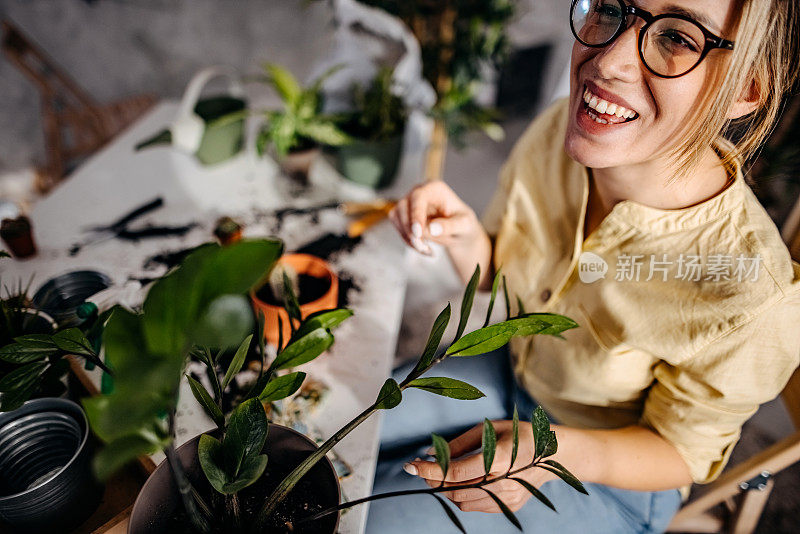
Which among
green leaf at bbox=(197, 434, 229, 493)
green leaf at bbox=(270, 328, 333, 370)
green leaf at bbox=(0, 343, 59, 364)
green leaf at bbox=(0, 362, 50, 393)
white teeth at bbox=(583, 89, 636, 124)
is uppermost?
white teeth at bbox=(583, 89, 636, 124)

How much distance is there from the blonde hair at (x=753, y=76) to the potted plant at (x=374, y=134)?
2.02ft

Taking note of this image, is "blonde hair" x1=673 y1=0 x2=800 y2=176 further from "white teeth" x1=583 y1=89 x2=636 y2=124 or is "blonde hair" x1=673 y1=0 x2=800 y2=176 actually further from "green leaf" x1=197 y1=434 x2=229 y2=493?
"green leaf" x1=197 y1=434 x2=229 y2=493

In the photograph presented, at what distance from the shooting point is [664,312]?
624mm

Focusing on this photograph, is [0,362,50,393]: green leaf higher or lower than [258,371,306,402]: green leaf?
lower

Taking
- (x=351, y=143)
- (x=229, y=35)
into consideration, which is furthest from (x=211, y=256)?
(x=229, y=35)

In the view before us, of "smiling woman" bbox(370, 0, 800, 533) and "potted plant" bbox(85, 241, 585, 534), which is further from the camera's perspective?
"smiling woman" bbox(370, 0, 800, 533)

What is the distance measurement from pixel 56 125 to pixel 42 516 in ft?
5.98

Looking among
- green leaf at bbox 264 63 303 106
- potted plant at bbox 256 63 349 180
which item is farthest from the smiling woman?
green leaf at bbox 264 63 303 106

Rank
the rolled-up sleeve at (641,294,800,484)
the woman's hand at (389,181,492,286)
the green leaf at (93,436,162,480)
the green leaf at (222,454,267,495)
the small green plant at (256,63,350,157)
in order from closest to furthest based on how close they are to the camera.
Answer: the green leaf at (93,436,162,480) < the green leaf at (222,454,267,495) < the rolled-up sleeve at (641,294,800,484) < the woman's hand at (389,181,492,286) < the small green plant at (256,63,350,157)

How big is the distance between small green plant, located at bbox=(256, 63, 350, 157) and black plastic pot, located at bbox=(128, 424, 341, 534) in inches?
27.7

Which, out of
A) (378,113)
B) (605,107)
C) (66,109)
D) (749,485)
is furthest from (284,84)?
(66,109)

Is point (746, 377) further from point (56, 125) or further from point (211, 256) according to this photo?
point (56, 125)

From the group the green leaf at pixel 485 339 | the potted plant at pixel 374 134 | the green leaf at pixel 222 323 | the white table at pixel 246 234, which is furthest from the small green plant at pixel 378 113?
the green leaf at pixel 222 323

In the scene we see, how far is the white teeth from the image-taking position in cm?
58
